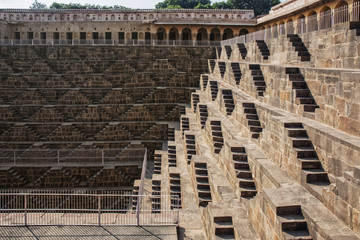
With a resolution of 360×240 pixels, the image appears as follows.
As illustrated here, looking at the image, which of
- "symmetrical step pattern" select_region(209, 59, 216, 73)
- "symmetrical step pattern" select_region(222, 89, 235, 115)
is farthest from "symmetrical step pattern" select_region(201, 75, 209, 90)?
"symmetrical step pattern" select_region(222, 89, 235, 115)

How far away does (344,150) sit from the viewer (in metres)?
5.86

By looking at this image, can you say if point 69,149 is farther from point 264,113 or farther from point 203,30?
point 203,30

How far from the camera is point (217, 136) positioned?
11.3 metres

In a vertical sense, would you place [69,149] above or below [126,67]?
below

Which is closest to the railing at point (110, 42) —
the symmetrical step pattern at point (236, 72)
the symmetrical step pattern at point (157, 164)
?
the symmetrical step pattern at point (236, 72)

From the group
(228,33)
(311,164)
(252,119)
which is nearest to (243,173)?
(311,164)

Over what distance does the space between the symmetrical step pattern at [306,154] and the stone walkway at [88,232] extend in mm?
3181

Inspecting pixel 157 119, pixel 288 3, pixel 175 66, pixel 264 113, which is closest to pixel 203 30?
pixel 288 3

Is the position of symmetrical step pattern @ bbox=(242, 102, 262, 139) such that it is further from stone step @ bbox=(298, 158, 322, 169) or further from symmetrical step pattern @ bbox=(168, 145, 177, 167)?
symmetrical step pattern @ bbox=(168, 145, 177, 167)

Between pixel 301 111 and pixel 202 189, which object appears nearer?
pixel 301 111

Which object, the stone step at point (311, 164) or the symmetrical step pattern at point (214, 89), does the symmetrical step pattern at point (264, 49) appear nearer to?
the symmetrical step pattern at point (214, 89)

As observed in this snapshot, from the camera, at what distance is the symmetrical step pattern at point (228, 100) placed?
12814 mm

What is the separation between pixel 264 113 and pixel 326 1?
1391 cm

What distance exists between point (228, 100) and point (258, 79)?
1466 mm
